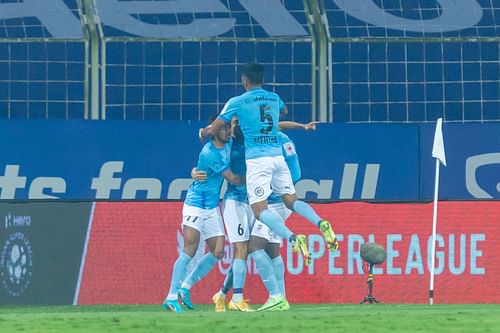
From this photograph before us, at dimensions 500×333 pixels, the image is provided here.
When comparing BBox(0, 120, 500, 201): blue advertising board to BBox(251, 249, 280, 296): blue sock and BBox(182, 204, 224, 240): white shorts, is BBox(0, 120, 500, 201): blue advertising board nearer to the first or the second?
BBox(182, 204, 224, 240): white shorts

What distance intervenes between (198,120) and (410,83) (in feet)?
8.97

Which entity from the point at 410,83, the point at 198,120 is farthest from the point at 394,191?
the point at 198,120

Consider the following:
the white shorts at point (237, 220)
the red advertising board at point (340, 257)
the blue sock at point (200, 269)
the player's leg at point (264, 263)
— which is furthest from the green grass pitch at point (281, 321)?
the red advertising board at point (340, 257)

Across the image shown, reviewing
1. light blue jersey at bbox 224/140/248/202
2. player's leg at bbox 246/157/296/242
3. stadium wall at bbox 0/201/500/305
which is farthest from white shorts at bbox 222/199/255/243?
stadium wall at bbox 0/201/500/305

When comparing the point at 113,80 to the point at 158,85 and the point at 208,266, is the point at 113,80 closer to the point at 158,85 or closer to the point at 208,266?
the point at 158,85

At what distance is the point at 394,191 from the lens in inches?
810

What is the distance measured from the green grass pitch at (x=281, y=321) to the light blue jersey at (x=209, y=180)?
63.7 inches

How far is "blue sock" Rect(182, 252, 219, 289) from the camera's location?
15.5 meters

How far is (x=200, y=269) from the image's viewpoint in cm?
1557

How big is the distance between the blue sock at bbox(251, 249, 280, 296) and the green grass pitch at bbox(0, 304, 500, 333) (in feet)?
1.30

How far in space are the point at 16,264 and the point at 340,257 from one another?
3456 millimetres

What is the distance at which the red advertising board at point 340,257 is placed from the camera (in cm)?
1698

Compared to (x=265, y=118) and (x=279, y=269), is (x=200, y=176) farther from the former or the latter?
(x=265, y=118)

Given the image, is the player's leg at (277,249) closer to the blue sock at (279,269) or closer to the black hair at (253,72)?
the blue sock at (279,269)
